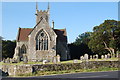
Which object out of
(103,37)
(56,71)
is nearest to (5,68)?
(56,71)

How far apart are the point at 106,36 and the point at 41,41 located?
15.3 metres

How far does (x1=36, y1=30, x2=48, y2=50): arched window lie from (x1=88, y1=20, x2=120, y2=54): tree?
39.8 ft

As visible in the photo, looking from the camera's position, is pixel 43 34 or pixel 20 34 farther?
pixel 20 34

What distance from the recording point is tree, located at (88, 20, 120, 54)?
52312 millimetres

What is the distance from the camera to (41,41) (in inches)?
1933

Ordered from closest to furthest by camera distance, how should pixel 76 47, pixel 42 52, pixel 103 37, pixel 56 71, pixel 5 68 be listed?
pixel 56 71 < pixel 5 68 < pixel 42 52 < pixel 103 37 < pixel 76 47

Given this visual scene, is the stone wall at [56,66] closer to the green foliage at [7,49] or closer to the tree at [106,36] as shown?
the tree at [106,36]

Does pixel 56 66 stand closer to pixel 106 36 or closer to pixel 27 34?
pixel 106 36

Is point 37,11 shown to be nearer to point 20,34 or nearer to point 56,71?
point 20,34

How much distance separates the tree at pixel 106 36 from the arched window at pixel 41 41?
12.1m

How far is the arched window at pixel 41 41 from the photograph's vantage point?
49.0m

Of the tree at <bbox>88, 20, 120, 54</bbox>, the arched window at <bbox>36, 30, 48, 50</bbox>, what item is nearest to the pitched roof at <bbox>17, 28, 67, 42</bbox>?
the arched window at <bbox>36, 30, 48, 50</bbox>

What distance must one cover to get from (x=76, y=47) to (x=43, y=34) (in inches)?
609

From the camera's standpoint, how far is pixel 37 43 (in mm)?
49312
